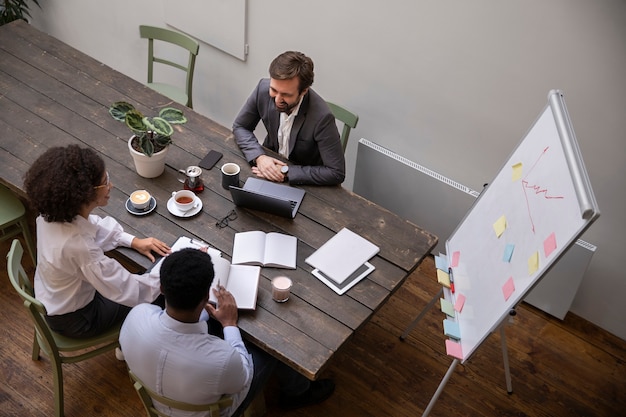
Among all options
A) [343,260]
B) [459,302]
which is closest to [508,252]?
[459,302]

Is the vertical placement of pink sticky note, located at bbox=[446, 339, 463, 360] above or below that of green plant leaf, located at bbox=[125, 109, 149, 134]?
below

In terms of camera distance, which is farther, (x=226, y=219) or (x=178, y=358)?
(x=226, y=219)

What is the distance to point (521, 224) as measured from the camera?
7.63 ft

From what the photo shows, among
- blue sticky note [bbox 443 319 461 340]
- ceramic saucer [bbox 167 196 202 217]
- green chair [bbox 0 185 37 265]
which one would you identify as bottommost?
green chair [bbox 0 185 37 265]

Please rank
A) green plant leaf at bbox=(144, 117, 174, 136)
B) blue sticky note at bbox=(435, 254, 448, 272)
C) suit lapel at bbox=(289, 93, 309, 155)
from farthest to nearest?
suit lapel at bbox=(289, 93, 309, 155) → blue sticky note at bbox=(435, 254, 448, 272) → green plant leaf at bbox=(144, 117, 174, 136)

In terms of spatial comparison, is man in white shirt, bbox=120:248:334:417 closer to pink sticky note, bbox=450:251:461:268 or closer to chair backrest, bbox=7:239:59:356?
chair backrest, bbox=7:239:59:356

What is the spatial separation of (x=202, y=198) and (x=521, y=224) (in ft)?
4.56

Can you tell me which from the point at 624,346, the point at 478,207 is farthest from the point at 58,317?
the point at 624,346

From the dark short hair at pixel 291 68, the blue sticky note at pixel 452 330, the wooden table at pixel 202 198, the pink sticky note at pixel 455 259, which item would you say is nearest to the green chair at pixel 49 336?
the wooden table at pixel 202 198

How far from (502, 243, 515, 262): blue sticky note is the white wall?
888 millimetres

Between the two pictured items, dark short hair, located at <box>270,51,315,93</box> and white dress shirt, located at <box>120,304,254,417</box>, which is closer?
white dress shirt, located at <box>120,304,254,417</box>

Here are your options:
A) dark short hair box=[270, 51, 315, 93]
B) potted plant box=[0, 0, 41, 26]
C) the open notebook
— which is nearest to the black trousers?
the open notebook

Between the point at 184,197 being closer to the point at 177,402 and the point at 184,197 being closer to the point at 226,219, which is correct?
the point at 226,219

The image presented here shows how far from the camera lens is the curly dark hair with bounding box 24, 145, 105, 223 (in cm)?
214
